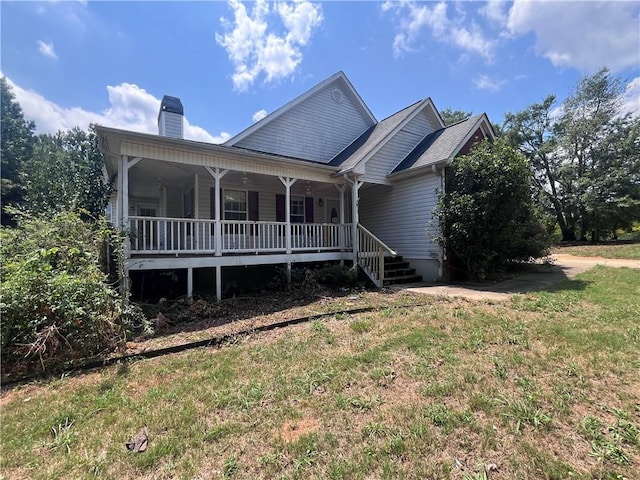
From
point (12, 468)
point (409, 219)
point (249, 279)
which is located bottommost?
point (12, 468)

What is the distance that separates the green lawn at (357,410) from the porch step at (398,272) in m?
5.37

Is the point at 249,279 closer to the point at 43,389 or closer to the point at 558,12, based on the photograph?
the point at 43,389

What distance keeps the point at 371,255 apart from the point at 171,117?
895 cm

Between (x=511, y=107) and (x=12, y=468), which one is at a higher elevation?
(x=511, y=107)

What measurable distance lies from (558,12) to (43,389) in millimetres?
14565

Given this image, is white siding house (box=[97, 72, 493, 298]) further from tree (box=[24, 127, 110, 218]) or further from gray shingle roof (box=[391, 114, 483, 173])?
tree (box=[24, 127, 110, 218])

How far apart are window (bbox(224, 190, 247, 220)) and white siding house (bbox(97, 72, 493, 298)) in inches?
1.4

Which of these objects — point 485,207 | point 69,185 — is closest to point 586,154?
point 485,207

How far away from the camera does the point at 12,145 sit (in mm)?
27484

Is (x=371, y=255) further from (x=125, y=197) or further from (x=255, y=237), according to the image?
(x=125, y=197)

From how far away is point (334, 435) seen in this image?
262 cm

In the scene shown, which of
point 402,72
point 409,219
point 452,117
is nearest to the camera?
point 409,219

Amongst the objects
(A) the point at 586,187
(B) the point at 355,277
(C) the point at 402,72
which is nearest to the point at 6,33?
(B) the point at 355,277

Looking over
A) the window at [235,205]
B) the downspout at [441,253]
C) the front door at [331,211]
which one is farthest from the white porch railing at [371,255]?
the window at [235,205]
